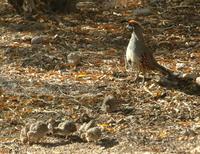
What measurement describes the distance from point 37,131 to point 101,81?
85.3 inches

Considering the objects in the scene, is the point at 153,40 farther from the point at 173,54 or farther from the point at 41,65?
the point at 41,65

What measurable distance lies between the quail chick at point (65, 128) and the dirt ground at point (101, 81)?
0.10m

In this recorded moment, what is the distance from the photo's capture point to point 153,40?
34.0ft

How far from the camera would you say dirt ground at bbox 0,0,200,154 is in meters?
6.80

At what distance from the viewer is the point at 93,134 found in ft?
21.5

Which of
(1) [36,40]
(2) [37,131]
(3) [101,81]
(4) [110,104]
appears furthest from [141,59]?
(1) [36,40]

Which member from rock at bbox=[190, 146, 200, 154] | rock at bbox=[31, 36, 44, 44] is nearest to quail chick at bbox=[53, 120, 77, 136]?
rock at bbox=[190, 146, 200, 154]

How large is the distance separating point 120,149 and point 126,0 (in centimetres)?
673

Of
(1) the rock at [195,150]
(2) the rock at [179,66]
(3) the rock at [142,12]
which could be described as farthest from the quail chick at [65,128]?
(3) the rock at [142,12]

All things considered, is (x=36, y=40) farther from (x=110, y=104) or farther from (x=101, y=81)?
(x=110, y=104)

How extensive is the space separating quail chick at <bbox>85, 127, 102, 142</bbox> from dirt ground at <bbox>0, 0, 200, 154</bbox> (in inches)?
3.2

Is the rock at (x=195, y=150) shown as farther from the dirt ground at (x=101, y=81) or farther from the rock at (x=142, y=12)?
the rock at (x=142, y=12)

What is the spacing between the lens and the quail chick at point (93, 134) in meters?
6.55

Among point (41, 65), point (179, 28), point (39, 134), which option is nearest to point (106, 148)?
point (39, 134)
